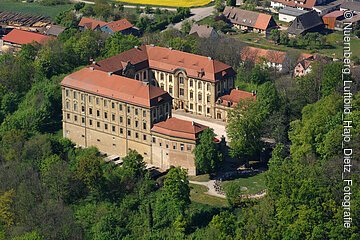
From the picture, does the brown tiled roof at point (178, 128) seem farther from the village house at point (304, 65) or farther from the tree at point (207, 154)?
the village house at point (304, 65)

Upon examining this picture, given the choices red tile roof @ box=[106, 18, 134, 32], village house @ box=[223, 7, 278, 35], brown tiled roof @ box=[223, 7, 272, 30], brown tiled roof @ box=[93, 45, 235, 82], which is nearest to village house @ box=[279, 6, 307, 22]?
village house @ box=[223, 7, 278, 35]

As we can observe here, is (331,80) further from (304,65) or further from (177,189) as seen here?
(177,189)

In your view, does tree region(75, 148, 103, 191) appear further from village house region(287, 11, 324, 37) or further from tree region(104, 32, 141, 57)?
village house region(287, 11, 324, 37)

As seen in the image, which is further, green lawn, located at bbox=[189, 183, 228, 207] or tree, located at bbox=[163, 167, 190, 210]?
green lawn, located at bbox=[189, 183, 228, 207]

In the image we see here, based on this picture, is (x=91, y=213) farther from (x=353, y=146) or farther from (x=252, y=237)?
(x=353, y=146)

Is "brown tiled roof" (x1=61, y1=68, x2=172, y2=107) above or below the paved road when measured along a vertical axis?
above

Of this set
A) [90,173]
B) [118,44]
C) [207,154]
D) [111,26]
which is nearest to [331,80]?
[207,154]

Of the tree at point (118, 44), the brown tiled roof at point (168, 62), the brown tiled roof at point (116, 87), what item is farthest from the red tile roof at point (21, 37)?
the brown tiled roof at point (116, 87)
